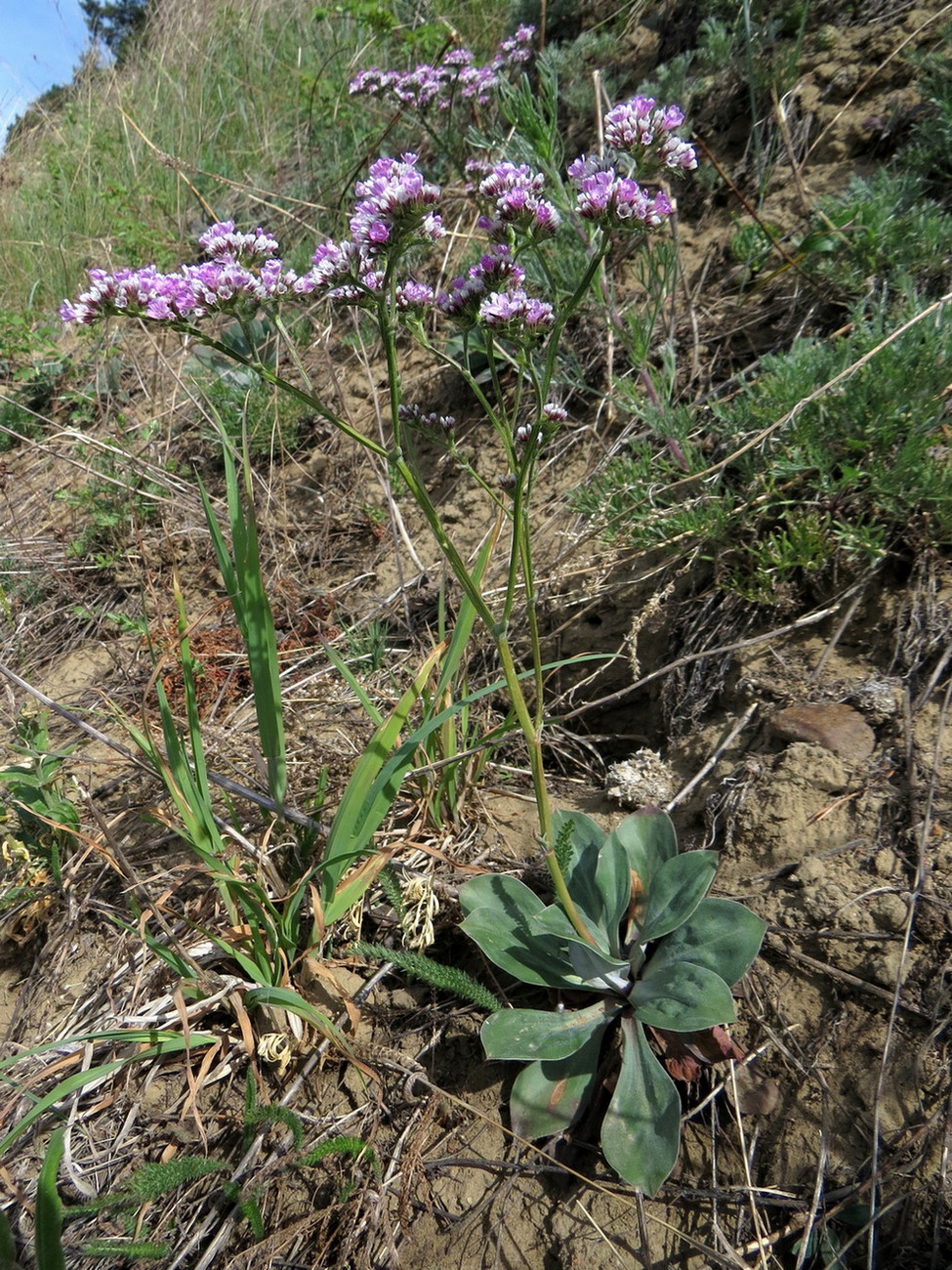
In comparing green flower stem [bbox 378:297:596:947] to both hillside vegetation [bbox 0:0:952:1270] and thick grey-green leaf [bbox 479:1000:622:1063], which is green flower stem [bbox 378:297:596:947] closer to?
hillside vegetation [bbox 0:0:952:1270]

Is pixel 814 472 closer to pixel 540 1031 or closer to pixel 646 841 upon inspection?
pixel 646 841

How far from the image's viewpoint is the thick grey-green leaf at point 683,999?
1506mm

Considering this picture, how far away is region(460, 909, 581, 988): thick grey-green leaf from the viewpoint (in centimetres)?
171

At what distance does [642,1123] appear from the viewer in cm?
149

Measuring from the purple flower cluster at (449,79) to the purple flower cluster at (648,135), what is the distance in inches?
122

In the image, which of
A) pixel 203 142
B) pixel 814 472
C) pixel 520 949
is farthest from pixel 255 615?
pixel 203 142

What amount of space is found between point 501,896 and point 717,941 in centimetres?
50

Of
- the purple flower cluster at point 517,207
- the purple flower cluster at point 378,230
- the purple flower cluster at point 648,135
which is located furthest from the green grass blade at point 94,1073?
the purple flower cluster at point 648,135

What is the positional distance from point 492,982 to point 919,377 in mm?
2016

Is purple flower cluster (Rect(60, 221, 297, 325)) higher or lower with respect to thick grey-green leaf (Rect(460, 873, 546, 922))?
higher

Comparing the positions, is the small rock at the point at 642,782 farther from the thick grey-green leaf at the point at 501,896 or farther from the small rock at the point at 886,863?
the small rock at the point at 886,863

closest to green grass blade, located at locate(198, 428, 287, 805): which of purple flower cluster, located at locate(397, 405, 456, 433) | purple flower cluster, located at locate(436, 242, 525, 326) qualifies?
purple flower cluster, located at locate(397, 405, 456, 433)

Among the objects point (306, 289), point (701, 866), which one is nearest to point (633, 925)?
point (701, 866)

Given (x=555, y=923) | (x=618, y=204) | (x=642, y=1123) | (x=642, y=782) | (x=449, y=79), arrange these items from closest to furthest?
(x=618, y=204), (x=642, y=1123), (x=555, y=923), (x=642, y=782), (x=449, y=79)
